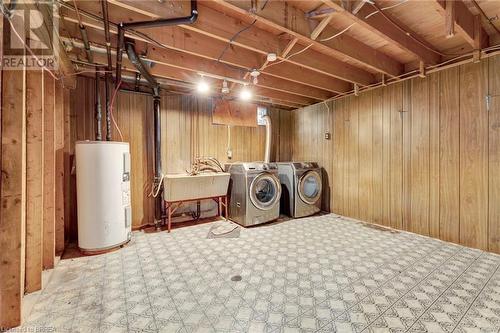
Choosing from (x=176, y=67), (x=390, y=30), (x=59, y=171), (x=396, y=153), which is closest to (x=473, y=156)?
(x=396, y=153)

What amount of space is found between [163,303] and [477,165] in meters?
3.68

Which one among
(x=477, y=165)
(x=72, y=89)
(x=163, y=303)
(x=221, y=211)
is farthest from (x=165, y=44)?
(x=477, y=165)

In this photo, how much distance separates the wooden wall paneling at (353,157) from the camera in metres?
4.02

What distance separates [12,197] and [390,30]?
3.48 meters

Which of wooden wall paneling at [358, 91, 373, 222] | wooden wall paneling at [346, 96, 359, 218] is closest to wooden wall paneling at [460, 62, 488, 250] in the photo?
wooden wall paneling at [358, 91, 373, 222]

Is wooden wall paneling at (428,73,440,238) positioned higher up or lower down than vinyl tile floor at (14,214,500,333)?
higher up

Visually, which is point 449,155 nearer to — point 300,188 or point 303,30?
point 300,188

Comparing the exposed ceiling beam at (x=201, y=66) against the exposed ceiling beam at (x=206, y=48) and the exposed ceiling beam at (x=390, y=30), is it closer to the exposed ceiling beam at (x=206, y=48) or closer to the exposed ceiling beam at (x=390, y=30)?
the exposed ceiling beam at (x=206, y=48)

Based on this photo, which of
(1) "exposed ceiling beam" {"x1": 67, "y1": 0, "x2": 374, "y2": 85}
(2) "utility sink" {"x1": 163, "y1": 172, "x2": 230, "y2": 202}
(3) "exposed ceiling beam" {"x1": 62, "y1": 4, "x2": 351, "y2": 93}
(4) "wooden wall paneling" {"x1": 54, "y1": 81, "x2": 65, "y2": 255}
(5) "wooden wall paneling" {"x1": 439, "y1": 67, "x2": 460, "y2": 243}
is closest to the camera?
(1) "exposed ceiling beam" {"x1": 67, "y1": 0, "x2": 374, "y2": 85}

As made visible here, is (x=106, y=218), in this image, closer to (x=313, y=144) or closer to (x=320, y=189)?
(x=320, y=189)

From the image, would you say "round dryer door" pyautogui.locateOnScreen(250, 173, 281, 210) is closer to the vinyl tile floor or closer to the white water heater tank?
the vinyl tile floor

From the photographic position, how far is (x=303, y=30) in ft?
7.06

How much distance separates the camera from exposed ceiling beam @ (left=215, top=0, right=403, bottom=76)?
1847 mm

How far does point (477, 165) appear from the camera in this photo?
104 inches
